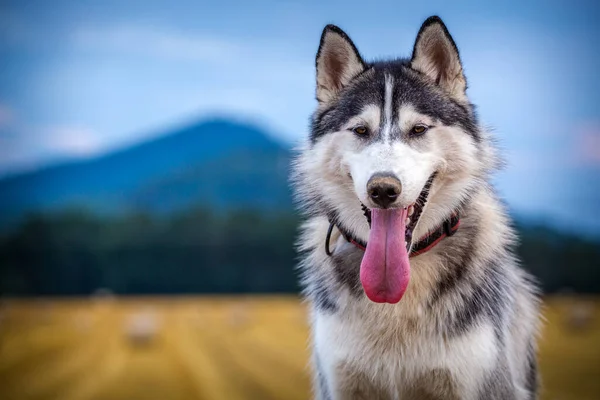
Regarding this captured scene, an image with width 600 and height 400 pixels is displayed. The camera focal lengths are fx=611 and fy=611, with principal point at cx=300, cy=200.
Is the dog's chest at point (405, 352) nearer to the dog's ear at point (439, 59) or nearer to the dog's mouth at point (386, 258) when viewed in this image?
the dog's mouth at point (386, 258)

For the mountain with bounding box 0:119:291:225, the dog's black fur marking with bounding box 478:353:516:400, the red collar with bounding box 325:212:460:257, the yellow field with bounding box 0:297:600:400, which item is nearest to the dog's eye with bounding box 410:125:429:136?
the red collar with bounding box 325:212:460:257

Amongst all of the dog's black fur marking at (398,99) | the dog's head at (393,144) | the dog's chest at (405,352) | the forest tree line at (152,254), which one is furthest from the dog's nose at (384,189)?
the forest tree line at (152,254)

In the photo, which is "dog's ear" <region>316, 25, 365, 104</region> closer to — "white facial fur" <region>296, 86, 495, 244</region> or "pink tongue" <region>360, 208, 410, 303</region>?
"white facial fur" <region>296, 86, 495, 244</region>

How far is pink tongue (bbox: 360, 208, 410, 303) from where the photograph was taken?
2.23 meters

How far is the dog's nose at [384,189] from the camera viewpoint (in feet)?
6.76

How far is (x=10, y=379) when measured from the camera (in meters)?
5.18

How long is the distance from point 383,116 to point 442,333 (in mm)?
850

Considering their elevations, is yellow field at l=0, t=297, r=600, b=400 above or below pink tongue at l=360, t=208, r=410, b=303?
below

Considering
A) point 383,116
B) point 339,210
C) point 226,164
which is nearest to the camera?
point 383,116

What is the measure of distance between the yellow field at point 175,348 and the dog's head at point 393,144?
1.37 metres

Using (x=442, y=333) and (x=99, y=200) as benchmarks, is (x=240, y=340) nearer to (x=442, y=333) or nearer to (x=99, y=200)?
→ (x=99, y=200)

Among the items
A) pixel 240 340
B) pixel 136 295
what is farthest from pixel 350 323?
pixel 136 295

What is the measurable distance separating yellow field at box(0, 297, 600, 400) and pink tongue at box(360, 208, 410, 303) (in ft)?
4.46

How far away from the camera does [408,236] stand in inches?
91.0
